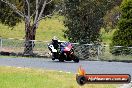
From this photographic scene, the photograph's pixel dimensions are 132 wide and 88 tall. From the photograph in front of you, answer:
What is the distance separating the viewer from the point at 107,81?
353 inches

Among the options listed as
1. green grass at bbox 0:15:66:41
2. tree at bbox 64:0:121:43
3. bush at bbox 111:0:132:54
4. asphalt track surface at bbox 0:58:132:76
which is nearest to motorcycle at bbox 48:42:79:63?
asphalt track surface at bbox 0:58:132:76

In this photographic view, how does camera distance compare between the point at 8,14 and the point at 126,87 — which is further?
the point at 8,14

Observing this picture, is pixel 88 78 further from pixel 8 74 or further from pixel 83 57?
pixel 83 57

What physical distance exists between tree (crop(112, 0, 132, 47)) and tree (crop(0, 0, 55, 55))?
5.25m

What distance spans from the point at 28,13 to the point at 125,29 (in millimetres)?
6816

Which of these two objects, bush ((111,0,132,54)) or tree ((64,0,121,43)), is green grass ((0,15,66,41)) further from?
bush ((111,0,132,54))

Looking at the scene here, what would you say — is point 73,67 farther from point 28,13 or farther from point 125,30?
point 28,13

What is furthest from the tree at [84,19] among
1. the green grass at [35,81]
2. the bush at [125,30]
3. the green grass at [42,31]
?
the green grass at [42,31]

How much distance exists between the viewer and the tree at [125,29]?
26.3 meters

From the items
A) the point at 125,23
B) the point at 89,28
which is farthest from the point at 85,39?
the point at 125,23

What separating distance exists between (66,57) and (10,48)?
27.2 ft

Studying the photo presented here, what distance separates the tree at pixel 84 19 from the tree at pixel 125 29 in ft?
6.12

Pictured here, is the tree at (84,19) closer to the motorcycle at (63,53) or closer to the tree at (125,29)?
the tree at (125,29)

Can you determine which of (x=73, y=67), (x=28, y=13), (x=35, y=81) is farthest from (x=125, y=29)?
(x=35, y=81)
